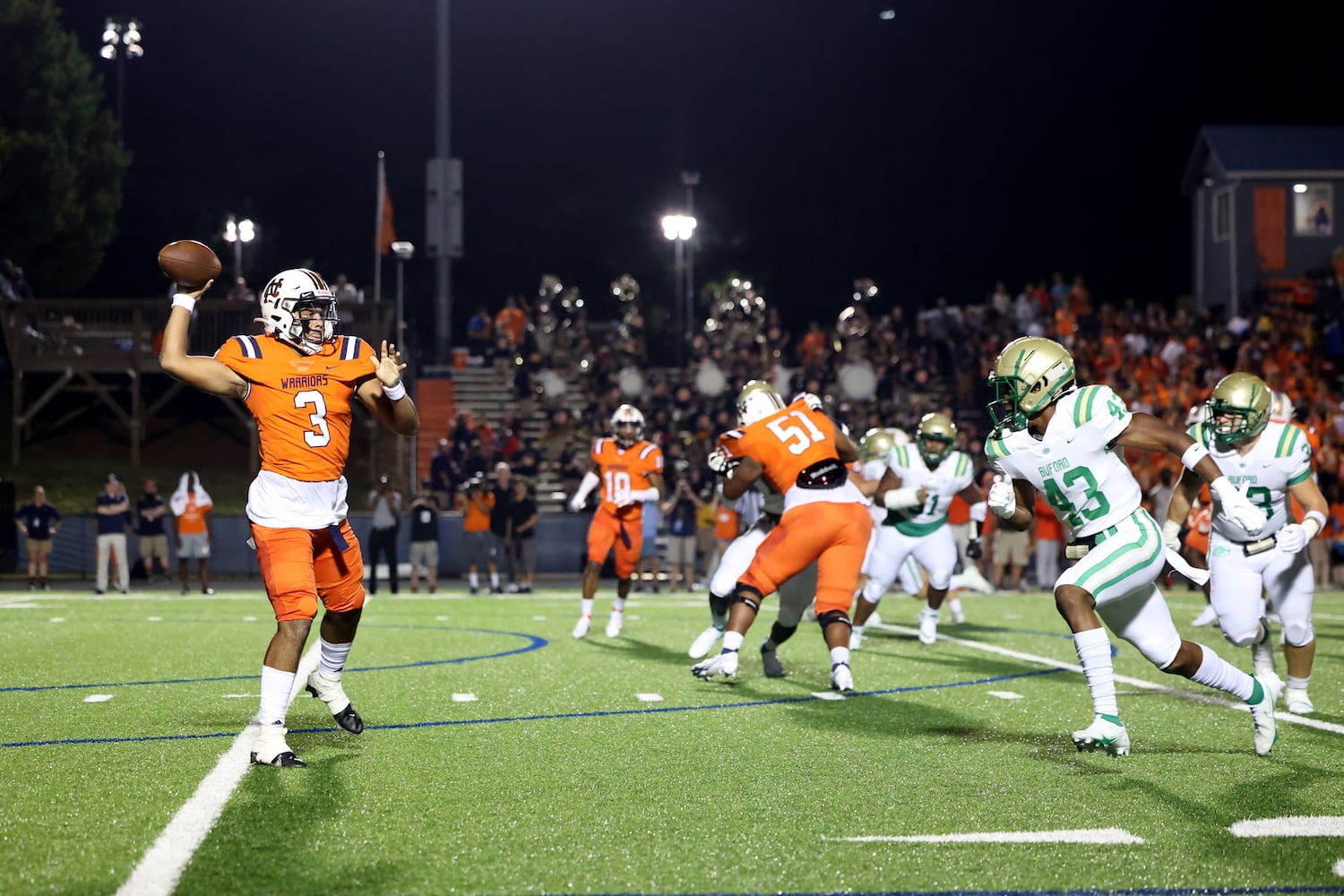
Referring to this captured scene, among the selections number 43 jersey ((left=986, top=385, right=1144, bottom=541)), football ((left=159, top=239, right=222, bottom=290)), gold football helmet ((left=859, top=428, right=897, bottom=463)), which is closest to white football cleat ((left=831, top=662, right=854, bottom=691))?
gold football helmet ((left=859, top=428, right=897, bottom=463))

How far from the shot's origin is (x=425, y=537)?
20500mm

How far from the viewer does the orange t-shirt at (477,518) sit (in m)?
20.9

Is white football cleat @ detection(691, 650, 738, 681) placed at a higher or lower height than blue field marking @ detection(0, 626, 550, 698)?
higher

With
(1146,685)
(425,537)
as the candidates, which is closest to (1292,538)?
(1146,685)

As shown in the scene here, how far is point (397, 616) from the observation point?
49.6 ft

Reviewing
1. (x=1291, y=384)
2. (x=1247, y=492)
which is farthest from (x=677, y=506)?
(x=1247, y=492)

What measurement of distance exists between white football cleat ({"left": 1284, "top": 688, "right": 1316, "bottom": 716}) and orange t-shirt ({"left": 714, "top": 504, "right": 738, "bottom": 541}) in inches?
517

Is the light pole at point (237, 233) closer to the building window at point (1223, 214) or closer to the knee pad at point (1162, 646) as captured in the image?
the building window at point (1223, 214)

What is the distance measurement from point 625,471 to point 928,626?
299cm

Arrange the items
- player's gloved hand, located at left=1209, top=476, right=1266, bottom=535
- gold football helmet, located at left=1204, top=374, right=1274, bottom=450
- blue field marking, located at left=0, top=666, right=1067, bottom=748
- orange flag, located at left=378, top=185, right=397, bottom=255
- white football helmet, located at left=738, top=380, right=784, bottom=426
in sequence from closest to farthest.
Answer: player's gloved hand, located at left=1209, top=476, right=1266, bottom=535 < blue field marking, located at left=0, top=666, right=1067, bottom=748 < gold football helmet, located at left=1204, top=374, right=1274, bottom=450 < white football helmet, located at left=738, top=380, right=784, bottom=426 < orange flag, located at left=378, top=185, right=397, bottom=255

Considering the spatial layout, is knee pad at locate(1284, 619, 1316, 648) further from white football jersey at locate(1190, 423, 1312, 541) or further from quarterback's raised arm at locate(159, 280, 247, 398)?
quarterback's raised arm at locate(159, 280, 247, 398)

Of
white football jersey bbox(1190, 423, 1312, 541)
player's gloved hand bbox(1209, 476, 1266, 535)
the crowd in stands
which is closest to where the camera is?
player's gloved hand bbox(1209, 476, 1266, 535)

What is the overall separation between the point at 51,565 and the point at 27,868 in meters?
19.6

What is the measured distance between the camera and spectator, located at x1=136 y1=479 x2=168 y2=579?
20.2 m
